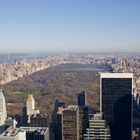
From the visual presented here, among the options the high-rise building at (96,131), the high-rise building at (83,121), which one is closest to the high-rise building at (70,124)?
the high-rise building at (83,121)

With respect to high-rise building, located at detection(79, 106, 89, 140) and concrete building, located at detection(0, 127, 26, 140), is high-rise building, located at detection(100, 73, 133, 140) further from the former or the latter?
concrete building, located at detection(0, 127, 26, 140)

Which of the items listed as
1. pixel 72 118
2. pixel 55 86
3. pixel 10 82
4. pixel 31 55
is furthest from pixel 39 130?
pixel 31 55

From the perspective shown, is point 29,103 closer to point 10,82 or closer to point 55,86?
point 55,86

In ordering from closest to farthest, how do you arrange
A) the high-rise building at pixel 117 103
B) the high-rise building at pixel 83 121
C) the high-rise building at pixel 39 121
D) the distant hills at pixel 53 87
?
the high-rise building at pixel 83 121
the high-rise building at pixel 117 103
the high-rise building at pixel 39 121
the distant hills at pixel 53 87

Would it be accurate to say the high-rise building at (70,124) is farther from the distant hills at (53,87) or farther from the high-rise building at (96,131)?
the distant hills at (53,87)

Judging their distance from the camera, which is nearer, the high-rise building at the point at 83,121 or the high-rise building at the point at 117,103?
the high-rise building at the point at 83,121

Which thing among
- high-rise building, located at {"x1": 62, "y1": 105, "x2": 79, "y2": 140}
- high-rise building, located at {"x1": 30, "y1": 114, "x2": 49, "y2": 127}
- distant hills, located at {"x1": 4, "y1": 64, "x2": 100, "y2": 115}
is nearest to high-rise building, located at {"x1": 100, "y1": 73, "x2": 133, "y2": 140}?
high-rise building, located at {"x1": 62, "y1": 105, "x2": 79, "y2": 140}

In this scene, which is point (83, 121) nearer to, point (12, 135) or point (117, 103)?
point (117, 103)
